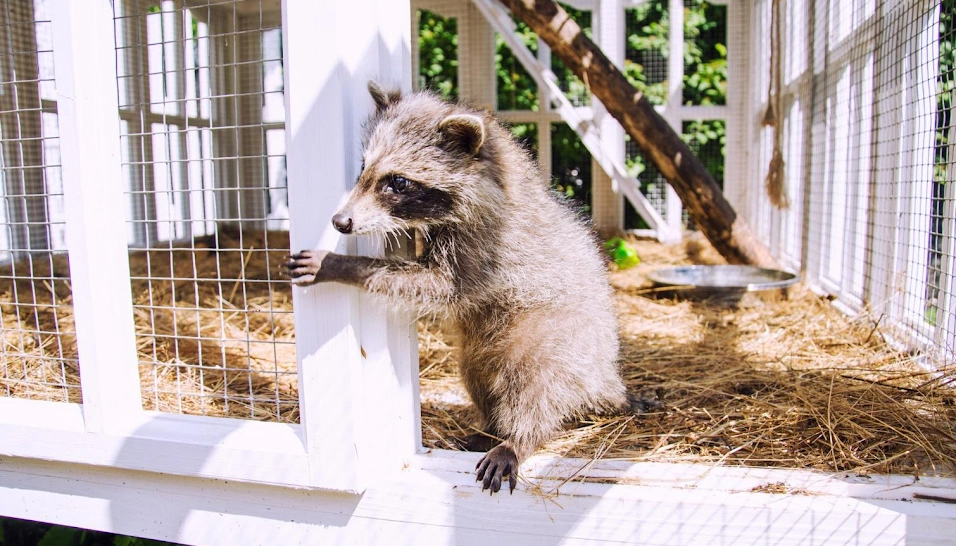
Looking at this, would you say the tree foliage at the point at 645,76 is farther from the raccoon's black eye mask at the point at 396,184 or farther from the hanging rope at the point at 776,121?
the raccoon's black eye mask at the point at 396,184

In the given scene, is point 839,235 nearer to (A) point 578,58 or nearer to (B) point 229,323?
(A) point 578,58

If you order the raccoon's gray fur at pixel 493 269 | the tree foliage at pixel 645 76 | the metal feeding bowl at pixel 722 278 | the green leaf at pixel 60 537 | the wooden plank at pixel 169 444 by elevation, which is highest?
the tree foliage at pixel 645 76

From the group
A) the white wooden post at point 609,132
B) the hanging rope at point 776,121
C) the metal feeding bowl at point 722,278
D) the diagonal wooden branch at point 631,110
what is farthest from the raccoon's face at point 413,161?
the white wooden post at point 609,132

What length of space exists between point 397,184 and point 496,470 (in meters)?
0.92

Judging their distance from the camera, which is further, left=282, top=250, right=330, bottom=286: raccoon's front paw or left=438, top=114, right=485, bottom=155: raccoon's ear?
left=438, top=114, right=485, bottom=155: raccoon's ear

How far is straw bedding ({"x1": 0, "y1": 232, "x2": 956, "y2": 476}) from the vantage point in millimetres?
2107

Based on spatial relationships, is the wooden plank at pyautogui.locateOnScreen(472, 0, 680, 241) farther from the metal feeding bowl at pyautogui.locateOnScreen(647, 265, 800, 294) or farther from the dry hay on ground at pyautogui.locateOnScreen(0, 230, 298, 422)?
the dry hay on ground at pyautogui.locateOnScreen(0, 230, 298, 422)

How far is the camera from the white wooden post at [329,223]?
5.77 ft

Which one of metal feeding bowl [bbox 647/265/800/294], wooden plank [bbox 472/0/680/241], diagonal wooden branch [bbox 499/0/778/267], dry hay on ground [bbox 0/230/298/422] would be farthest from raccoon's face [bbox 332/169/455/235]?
wooden plank [bbox 472/0/680/241]

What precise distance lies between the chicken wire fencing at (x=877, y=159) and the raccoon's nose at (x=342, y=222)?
2104mm

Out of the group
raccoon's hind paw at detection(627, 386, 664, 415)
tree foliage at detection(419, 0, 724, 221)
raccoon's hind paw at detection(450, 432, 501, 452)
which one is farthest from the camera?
tree foliage at detection(419, 0, 724, 221)

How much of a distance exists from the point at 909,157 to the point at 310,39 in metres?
2.72

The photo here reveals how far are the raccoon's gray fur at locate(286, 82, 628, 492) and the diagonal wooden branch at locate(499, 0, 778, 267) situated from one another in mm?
1915

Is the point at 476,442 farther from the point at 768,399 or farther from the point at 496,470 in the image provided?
the point at 768,399
